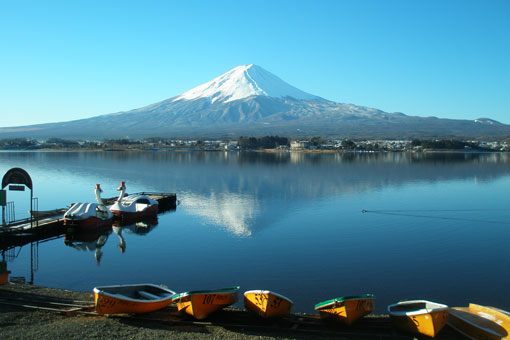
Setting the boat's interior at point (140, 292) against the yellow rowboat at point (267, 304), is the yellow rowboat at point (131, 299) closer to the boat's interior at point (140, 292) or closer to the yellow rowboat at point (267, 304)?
the boat's interior at point (140, 292)

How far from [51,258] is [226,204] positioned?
1295 centimetres

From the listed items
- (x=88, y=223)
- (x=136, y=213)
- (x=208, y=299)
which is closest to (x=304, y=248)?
(x=208, y=299)

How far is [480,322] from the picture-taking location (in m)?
8.38

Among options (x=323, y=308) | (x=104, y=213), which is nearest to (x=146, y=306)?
(x=323, y=308)

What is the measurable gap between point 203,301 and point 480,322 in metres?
4.87

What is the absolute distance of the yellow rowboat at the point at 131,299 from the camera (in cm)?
856

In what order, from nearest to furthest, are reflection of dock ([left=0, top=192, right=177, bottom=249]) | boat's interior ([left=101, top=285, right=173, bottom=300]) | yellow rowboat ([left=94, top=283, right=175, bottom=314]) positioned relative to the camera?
yellow rowboat ([left=94, top=283, right=175, bottom=314]) → boat's interior ([left=101, top=285, right=173, bottom=300]) → reflection of dock ([left=0, top=192, right=177, bottom=249])

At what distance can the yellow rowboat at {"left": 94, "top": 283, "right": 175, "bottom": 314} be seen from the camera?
8562 mm

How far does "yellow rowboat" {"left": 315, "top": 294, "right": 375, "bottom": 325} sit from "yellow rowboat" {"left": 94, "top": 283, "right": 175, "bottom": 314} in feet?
9.69

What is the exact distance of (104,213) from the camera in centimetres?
1988

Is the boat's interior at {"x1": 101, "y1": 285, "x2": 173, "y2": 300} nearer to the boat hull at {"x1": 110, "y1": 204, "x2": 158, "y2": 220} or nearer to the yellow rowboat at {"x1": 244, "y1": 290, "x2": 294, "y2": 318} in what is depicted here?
the yellow rowboat at {"x1": 244, "y1": 290, "x2": 294, "y2": 318}

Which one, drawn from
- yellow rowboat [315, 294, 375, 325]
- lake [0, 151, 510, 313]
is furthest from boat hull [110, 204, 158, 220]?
yellow rowboat [315, 294, 375, 325]

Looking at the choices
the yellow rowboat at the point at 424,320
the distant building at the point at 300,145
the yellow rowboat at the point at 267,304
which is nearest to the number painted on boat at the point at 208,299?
the yellow rowboat at the point at 267,304

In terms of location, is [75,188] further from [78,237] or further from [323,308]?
[323,308]
